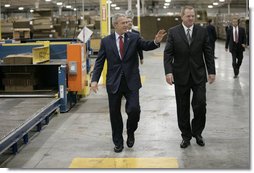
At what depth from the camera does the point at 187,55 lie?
4.62 m

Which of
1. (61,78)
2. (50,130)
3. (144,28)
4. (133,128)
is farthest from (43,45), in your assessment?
(144,28)

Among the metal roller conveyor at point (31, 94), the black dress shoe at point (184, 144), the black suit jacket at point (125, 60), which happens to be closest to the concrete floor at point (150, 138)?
the black dress shoe at point (184, 144)

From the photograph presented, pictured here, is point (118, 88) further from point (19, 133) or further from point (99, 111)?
point (99, 111)

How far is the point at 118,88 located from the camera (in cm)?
461

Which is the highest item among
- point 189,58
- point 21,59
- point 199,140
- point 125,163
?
point 189,58

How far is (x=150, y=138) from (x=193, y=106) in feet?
3.08

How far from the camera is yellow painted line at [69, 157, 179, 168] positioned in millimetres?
4363

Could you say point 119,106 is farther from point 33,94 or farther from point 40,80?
point 40,80

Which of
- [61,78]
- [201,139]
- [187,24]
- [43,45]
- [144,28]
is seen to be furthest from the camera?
[144,28]

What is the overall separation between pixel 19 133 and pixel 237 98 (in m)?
5.13

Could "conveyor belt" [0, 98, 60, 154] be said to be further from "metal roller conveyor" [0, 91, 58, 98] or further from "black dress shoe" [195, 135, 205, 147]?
"black dress shoe" [195, 135, 205, 147]

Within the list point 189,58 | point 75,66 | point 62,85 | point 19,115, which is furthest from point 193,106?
point 75,66

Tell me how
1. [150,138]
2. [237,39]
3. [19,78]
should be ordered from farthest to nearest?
[237,39] → [19,78] → [150,138]

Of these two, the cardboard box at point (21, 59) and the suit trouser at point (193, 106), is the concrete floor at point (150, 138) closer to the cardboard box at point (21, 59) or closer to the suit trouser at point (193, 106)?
the suit trouser at point (193, 106)
